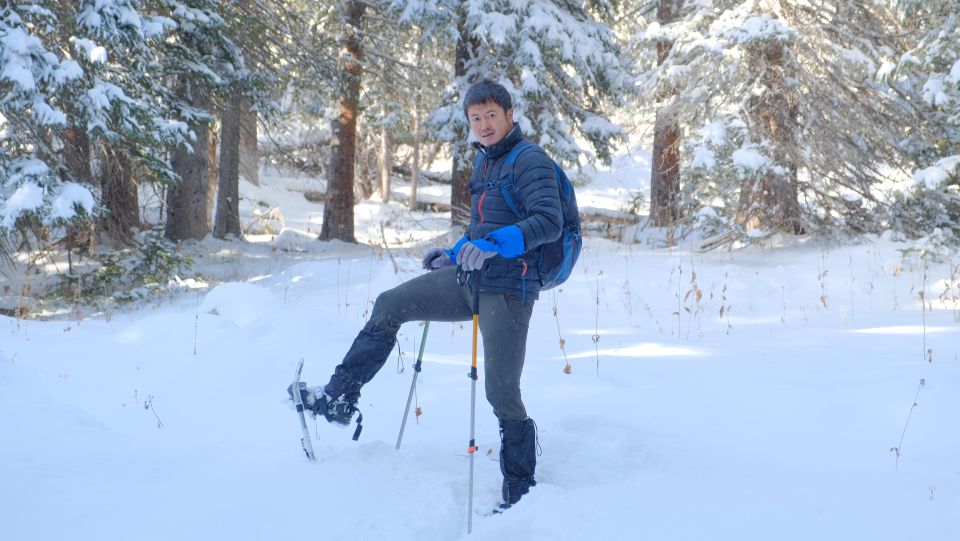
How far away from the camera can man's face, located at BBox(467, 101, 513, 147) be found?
3936 mm

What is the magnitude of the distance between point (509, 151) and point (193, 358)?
3.81 meters

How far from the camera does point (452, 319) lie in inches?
169

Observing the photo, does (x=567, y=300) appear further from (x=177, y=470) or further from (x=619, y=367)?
(x=177, y=470)

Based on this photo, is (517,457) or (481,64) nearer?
(517,457)

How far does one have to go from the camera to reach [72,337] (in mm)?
7305

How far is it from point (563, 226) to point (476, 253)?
54cm

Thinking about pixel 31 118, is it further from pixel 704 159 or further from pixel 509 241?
pixel 704 159

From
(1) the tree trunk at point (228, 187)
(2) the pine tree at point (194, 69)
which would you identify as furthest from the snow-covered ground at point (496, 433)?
(1) the tree trunk at point (228, 187)

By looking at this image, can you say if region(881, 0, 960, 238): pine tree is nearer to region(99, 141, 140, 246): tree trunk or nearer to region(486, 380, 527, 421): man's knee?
region(486, 380, 527, 421): man's knee

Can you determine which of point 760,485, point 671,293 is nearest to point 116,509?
point 760,485

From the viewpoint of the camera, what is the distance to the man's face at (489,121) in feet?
12.9

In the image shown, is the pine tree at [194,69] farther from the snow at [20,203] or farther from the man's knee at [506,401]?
the man's knee at [506,401]

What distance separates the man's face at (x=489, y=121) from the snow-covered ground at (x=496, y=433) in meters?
1.75

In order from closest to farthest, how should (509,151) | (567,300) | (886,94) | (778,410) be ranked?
(509,151) → (778,410) → (567,300) → (886,94)
